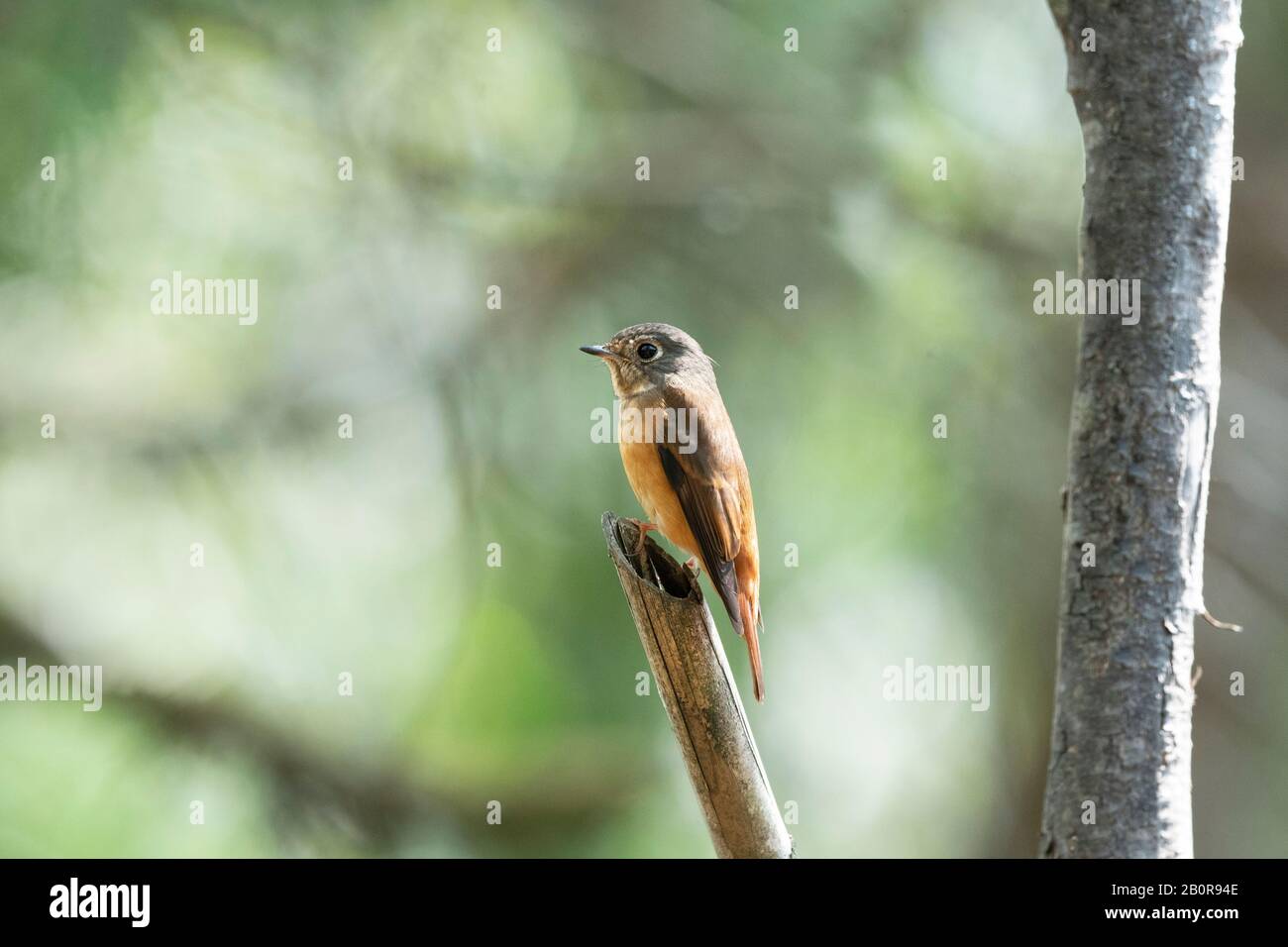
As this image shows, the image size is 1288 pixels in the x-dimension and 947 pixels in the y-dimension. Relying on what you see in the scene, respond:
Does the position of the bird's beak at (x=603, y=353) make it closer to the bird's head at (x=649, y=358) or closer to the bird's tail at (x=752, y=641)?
the bird's head at (x=649, y=358)

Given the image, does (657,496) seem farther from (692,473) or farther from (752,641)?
(752,641)

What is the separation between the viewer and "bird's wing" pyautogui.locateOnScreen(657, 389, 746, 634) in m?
3.67

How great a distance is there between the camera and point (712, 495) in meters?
3.75

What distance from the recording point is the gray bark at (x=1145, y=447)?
207 centimetres

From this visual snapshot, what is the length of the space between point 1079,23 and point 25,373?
196 inches

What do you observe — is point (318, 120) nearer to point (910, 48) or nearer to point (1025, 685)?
point (910, 48)

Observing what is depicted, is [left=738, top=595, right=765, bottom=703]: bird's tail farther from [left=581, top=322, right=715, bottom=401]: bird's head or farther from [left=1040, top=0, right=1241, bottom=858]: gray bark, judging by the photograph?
[left=1040, top=0, right=1241, bottom=858]: gray bark

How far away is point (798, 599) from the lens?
239 inches

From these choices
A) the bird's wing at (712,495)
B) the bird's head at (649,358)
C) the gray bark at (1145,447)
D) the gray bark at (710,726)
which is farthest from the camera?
the bird's head at (649,358)

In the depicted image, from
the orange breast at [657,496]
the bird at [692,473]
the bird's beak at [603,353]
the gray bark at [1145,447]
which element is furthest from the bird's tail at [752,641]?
the gray bark at [1145,447]

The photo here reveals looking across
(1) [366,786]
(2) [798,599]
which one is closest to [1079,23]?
(2) [798,599]

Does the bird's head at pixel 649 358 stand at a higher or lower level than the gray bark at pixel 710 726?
higher

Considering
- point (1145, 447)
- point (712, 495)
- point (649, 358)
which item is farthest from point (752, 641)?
point (1145, 447)

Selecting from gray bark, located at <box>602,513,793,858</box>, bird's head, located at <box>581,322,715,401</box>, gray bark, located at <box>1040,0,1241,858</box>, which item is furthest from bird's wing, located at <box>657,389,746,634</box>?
gray bark, located at <box>1040,0,1241,858</box>
